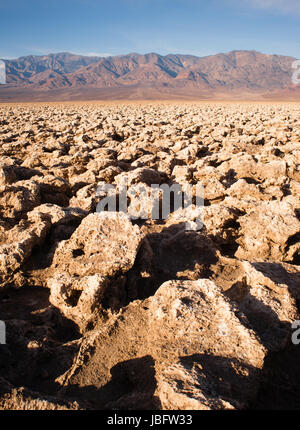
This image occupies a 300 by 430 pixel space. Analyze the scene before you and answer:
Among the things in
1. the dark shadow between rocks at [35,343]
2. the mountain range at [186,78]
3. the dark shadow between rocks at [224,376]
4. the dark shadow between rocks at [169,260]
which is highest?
the mountain range at [186,78]

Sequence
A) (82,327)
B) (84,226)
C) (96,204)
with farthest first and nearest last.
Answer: (96,204) → (84,226) → (82,327)

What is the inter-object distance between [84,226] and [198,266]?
1.10 metres

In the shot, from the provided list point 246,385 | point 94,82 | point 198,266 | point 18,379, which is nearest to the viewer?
point 246,385

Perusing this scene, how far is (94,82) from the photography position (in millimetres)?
137500

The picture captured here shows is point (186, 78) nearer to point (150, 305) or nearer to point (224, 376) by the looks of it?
point (150, 305)

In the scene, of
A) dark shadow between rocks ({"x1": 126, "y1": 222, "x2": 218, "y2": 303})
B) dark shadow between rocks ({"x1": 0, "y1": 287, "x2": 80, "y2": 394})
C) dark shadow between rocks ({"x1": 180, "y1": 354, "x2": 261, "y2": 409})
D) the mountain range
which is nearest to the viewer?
dark shadow between rocks ({"x1": 180, "y1": 354, "x2": 261, "y2": 409})

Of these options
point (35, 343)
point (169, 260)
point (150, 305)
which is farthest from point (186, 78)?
point (35, 343)

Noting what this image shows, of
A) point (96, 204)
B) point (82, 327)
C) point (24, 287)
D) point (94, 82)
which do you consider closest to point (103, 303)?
point (82, 327)

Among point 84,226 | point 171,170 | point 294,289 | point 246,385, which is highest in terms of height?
point 171,170

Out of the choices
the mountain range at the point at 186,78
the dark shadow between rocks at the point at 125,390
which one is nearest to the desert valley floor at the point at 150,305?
the dark shadow between rocks at the point at 125,390

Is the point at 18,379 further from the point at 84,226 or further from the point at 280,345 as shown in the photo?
the point at 280,345

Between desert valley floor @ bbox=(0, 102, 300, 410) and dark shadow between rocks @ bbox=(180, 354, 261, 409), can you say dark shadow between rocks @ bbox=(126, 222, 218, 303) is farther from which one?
dark shadow between rocks @ bbox=(180, 354, 261, 409)

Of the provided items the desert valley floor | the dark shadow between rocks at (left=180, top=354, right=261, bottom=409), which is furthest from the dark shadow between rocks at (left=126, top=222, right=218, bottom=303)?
the dark shadow between rocks at (left=180, top=354, right=261, bottom=409)

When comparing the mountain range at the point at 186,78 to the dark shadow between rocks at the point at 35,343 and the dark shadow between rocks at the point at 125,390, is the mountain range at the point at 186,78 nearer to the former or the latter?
the dark shadow between rocks at the point at 35,343
